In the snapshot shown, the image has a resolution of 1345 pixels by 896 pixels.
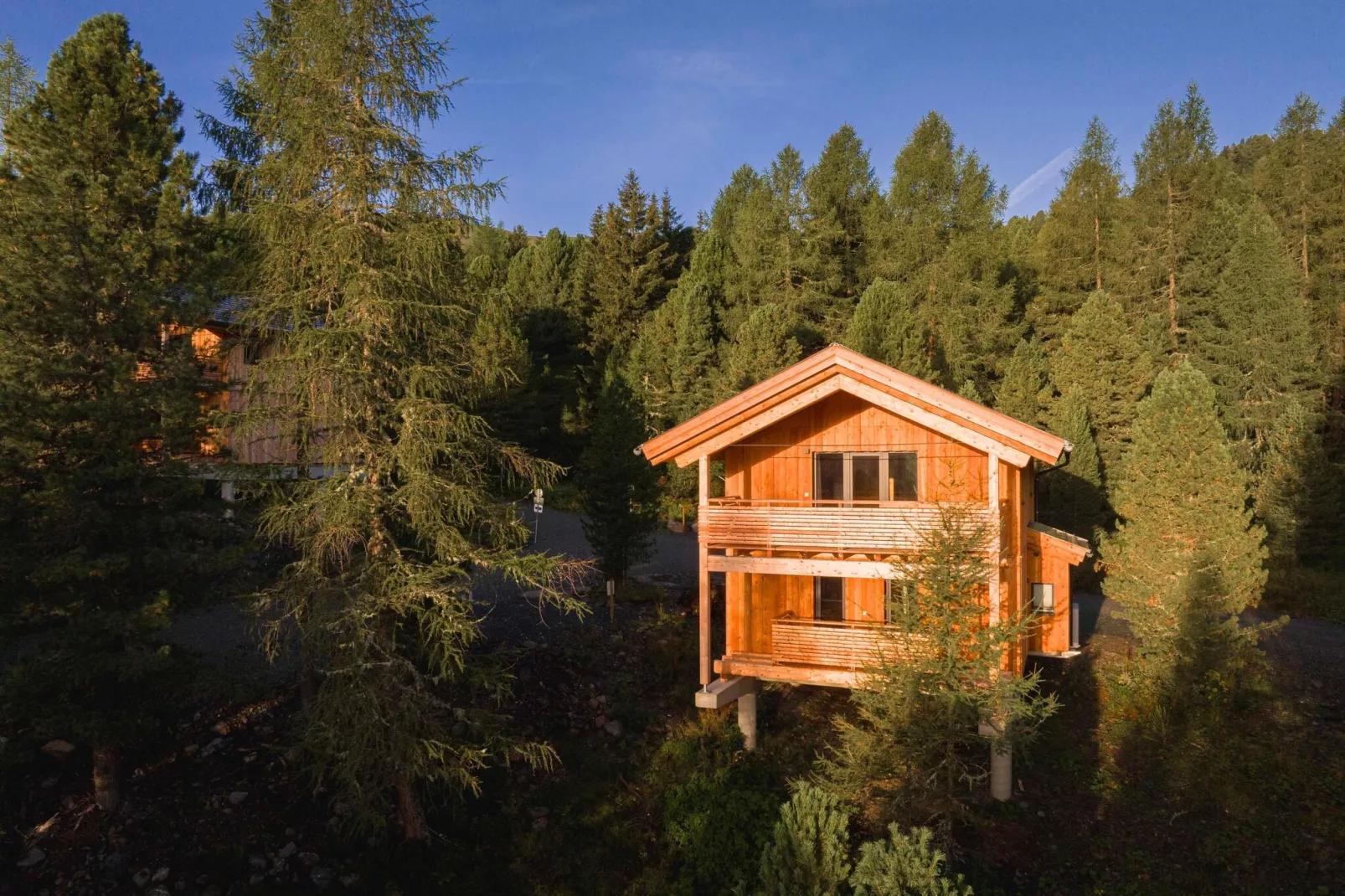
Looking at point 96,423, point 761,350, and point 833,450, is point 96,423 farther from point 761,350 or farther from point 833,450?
point 761,350

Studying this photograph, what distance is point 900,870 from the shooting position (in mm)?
9133

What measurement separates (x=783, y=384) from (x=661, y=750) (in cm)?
738

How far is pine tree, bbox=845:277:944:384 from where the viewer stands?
3086 centimetres

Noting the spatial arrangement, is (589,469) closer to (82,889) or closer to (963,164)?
(82,889)

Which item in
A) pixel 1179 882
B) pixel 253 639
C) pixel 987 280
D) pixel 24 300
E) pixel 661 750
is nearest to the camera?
pixel 24 300

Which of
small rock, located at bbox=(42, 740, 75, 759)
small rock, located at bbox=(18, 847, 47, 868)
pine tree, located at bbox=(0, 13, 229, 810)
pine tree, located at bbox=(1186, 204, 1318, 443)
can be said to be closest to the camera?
pine tree, located at bbox=(0, 13, 229, 810)

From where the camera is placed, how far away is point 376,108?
10.9 metres

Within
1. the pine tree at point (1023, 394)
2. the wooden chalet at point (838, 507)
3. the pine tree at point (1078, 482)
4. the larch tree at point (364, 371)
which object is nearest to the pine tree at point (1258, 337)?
the pine tree at point (1023, 394)

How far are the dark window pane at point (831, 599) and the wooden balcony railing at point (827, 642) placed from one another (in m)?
1.40

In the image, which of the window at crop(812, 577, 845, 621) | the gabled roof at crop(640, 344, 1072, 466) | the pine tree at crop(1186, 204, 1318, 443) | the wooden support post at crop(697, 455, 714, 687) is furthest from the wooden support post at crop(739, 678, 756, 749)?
the pine tree at crop(1186, 204, 1318, 443)

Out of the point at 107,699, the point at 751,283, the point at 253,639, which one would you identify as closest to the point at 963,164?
the point at 751,283

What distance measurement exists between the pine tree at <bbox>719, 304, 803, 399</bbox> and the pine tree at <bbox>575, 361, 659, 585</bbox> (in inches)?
432

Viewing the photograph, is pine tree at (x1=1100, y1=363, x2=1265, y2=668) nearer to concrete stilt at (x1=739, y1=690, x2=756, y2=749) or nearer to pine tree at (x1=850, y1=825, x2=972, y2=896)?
concrete stilt at (x1=739, y1=690, x2=756, y2=749)

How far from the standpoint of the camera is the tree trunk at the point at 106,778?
11.2 m
